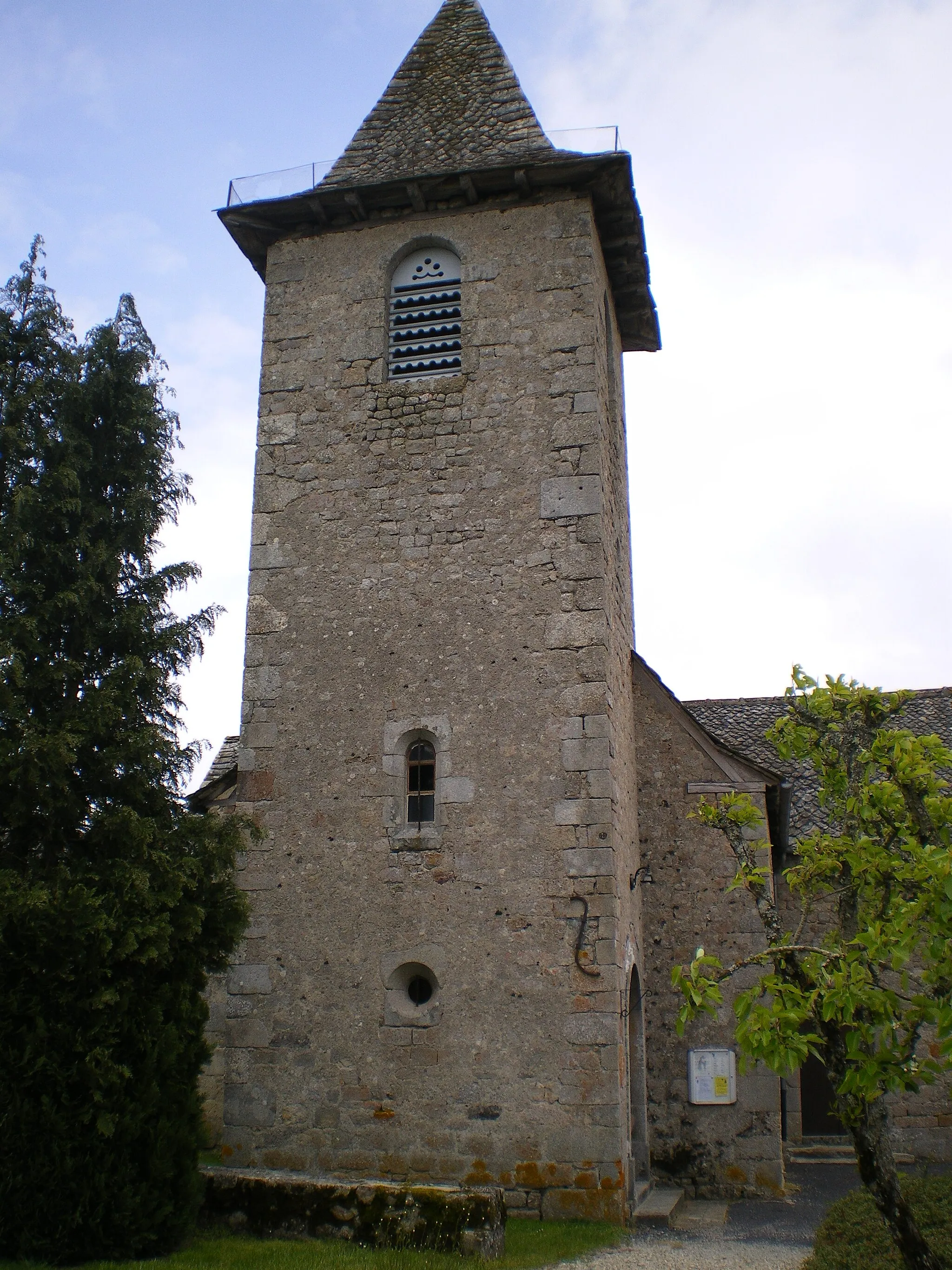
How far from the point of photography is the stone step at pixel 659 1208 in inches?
324

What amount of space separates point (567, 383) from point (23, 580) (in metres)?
4.95

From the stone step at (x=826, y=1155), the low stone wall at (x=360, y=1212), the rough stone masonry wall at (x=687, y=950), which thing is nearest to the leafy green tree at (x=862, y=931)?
the low stone wall at (x=360, y=1212)

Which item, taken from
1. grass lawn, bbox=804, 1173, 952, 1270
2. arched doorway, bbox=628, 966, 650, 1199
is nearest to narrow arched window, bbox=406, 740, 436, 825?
arched doorway, bbox=628, 966, 650, 1199

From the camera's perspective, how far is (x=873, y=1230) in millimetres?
6285

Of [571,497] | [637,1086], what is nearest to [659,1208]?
[637,1086]

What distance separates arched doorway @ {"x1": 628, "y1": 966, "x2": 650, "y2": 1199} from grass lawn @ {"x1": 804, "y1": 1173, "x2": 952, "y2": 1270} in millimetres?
2029

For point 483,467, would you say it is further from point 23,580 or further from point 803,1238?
point 803,1238

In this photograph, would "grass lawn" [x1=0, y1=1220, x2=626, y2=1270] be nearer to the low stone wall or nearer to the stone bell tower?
the low stone wall

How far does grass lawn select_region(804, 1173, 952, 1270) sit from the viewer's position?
5633mm

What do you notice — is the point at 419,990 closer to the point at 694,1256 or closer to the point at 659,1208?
the point at 659,1208

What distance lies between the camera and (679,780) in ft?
34.8

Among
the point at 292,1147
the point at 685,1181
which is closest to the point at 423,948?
the point at 292,1147

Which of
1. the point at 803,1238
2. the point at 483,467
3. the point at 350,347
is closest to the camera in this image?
the point at 803,1238

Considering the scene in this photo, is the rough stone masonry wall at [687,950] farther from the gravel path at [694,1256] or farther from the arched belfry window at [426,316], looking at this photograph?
the arched belfry window at [426,316]
